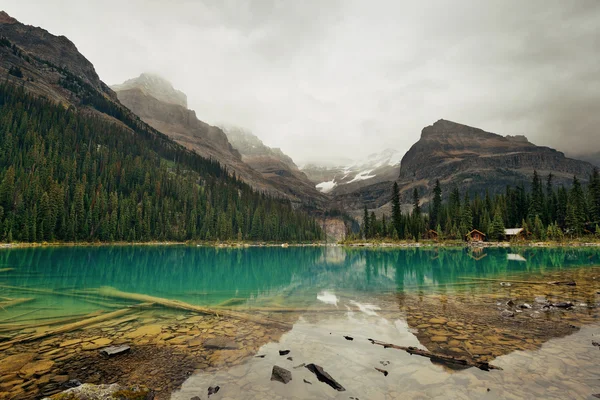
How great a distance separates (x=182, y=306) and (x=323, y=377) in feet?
45.8

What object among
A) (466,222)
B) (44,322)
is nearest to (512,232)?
(466,222)

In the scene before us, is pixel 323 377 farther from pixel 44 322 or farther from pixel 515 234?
pixel 515 234

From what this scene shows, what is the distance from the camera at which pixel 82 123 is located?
180 meters

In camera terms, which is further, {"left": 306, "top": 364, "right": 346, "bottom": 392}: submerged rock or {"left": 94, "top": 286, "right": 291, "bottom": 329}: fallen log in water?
{"left": 94, "top": 286, "right": 291, "bottom": 329}: fallen log in water

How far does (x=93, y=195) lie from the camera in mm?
123375

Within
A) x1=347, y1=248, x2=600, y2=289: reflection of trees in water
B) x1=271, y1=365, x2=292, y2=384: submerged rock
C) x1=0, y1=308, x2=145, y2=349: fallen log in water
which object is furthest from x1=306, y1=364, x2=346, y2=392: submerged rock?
x1=347, y1=248, x2=600, y2=289: reflection of trees in water

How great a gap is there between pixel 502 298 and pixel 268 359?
19.1m

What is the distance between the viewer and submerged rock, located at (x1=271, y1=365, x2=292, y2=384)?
9.79 m

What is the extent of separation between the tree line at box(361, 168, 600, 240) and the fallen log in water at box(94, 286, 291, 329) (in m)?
112

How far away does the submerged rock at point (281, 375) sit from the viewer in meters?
9.79

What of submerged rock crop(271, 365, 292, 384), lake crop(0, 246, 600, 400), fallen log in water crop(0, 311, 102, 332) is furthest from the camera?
fallen log in water crop(0, 311, 102, 332)

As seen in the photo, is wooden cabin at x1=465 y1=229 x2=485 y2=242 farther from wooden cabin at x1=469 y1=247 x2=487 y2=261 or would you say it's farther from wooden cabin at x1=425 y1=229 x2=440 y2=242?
wooden cabin at x1=469 y1=247 x2=487 y2=261

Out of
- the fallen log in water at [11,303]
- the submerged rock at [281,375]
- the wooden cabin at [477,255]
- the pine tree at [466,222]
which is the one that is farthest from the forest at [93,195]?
the wooden cabin at [477,255]

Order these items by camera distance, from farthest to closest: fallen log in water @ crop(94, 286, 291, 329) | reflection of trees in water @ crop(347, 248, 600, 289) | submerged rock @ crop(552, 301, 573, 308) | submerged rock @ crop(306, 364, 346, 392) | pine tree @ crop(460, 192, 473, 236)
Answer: pine tree @ crop(460, 192, 473, 236) → reflection of trees in water @ crop(347, 248, 600, 289) → submerged rock @ crop(552, 301, 573, 308) → fallen log in water @ crop(94, 286, 291, 329) → submerged rock @ crop(306, 364, 346, 392)
